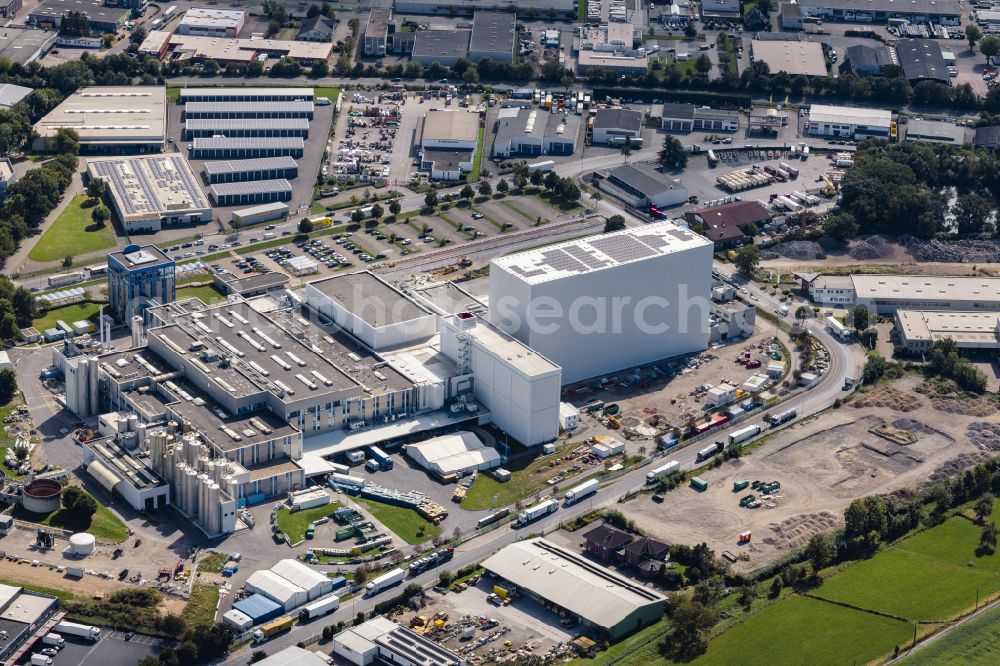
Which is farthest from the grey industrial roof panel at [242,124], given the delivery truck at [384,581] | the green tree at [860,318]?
the delivery truck at [384,581]

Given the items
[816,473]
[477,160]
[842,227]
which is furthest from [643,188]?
[816,473]

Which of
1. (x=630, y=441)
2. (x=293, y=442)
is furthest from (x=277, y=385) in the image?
(x=630, y=441)

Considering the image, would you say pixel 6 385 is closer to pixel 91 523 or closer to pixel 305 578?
pixel 91 523

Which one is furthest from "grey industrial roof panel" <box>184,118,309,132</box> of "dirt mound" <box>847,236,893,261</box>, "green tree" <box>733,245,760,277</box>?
"dirt mound" <box>847,236,893,261</box>

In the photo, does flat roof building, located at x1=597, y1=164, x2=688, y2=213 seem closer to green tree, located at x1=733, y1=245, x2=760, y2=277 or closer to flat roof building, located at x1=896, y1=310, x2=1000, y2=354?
green tree, located at x1=733, y1=245, x2=760, y2=277

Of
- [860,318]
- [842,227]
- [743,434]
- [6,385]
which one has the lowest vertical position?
[743,434]

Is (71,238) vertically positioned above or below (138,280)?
below
